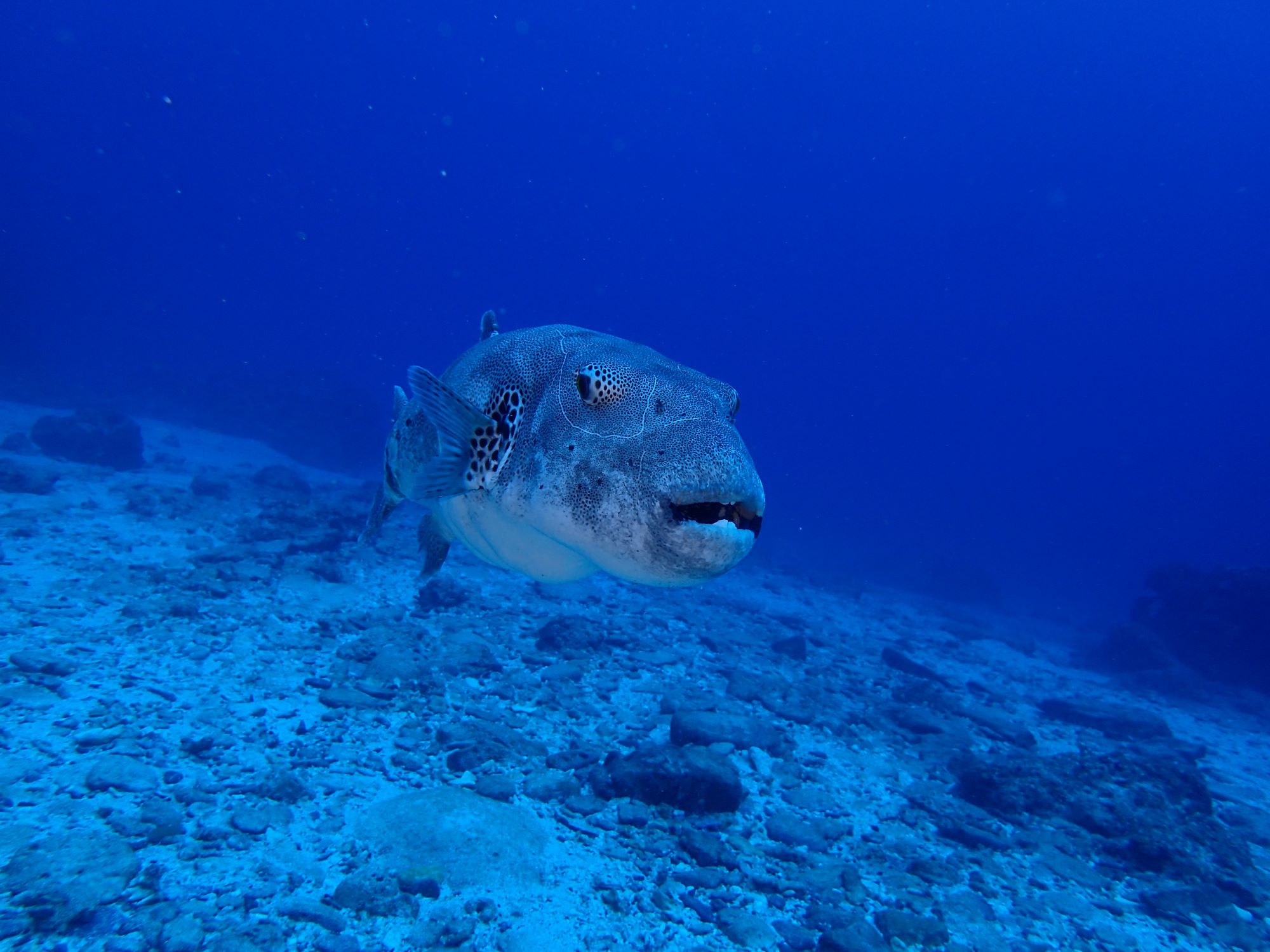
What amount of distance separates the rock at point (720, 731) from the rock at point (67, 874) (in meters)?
4.70

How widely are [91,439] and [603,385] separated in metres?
20.4

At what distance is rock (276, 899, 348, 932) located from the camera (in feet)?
11.5

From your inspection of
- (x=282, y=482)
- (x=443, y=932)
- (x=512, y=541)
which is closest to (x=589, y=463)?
(x=512, y=541)

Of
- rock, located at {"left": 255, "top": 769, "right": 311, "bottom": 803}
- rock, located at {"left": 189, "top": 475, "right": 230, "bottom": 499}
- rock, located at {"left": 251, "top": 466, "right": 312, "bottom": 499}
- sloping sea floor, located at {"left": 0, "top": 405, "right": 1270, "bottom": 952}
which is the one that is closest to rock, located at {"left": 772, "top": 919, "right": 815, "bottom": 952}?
sloping sea floor, located at {"left": 0, "top": 405, "right": 1270, "bottom": 952}

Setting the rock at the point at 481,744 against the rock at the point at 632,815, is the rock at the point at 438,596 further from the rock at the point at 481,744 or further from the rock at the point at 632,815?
the rock at the point at 632,815

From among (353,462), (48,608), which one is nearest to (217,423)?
(353,462)

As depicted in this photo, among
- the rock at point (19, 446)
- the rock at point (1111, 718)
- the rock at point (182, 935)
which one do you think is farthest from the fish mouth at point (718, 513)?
the rock at point (19, 446)

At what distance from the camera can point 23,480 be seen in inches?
431

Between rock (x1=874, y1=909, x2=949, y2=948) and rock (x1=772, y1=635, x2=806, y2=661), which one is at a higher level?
rock (x1=772, y1=635, x2=806, y2=661)

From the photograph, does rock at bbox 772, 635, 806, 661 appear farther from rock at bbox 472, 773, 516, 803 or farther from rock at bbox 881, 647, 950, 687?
rock at bbox 472, 773, 516, 803

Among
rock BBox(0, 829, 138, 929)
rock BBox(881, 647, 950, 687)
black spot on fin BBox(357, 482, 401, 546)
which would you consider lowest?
rock BBox(0, 829, 138, 929)

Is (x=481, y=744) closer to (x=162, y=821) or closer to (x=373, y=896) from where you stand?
(x=373, y=896)

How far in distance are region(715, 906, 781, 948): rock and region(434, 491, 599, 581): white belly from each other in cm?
303

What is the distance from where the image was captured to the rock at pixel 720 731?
671 centimetres
